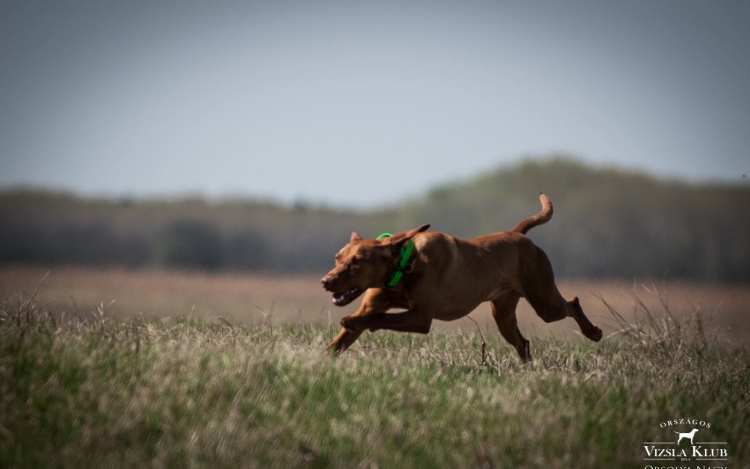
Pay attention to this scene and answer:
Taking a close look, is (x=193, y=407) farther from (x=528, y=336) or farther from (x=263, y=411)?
(x=528, y=336)

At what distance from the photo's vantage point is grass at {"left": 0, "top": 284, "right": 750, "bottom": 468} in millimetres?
3705

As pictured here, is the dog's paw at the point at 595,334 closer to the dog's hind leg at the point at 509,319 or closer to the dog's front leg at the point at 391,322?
the dog's hind leg at the point at 509,319

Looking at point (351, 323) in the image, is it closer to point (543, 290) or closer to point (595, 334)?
point (543, 290)

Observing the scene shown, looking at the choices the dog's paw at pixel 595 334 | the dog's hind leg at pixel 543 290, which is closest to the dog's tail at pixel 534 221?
the dog's hind leg at pixel 543 290

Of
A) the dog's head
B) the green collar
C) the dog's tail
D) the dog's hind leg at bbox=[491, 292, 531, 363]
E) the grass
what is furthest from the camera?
the dog's tail

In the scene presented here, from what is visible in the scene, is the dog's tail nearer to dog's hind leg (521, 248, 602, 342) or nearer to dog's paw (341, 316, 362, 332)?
dog's hind leg (521, 248, 602, 342)

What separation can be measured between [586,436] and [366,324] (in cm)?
190

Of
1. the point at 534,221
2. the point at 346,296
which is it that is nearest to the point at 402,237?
the point at 346,296

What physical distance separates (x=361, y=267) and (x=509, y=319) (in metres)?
2.11

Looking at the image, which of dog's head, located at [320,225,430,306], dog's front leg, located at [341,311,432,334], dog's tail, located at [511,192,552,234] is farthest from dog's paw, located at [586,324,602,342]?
dog's head, located at [320,225,430,306]

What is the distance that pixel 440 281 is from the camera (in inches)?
230

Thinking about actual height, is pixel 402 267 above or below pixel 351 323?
above

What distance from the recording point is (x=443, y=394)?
4.97 metres

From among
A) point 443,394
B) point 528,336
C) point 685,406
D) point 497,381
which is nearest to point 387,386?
point 443,394
